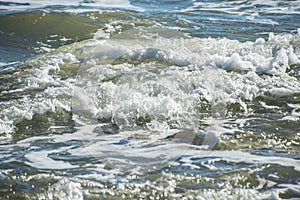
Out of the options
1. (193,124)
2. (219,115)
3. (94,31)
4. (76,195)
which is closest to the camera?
(76,195)

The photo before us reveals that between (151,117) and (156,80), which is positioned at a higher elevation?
(156,80)

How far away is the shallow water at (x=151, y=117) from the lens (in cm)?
337

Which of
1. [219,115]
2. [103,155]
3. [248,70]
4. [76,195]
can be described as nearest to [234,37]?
[248,70]

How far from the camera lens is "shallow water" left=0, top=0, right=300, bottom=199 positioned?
3367mm

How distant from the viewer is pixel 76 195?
10.4ft

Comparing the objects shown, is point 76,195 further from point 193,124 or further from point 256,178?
point 193,124

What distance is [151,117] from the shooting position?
15.5 feet

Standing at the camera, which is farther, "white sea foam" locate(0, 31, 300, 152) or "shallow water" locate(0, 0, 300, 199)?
"white sea foam" locate(0, 31, 300, 152)

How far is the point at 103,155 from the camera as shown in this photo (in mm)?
3916

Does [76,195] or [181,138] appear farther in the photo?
[181,138]

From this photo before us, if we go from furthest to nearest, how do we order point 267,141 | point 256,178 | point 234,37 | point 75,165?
point 234,37 → point 267,141 → point 75,165 → point 256,178

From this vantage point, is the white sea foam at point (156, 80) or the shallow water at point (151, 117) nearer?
the shallow water at point (151, 117)

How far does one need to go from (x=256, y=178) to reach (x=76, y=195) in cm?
126

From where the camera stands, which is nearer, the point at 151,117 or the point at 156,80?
the point at 151,117
